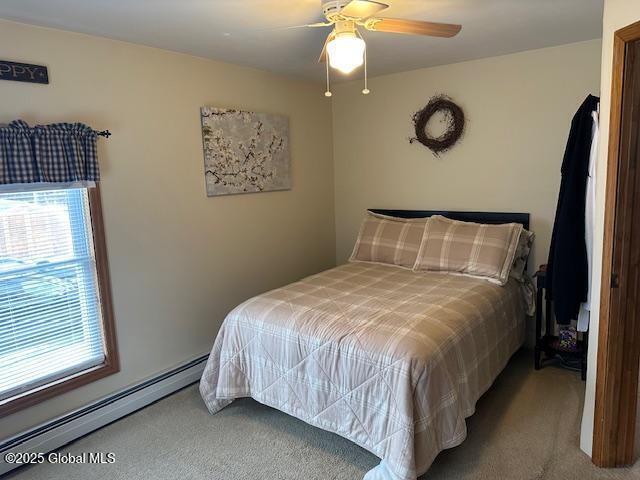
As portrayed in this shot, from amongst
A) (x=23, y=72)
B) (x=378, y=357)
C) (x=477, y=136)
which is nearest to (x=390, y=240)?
(x=477, y=136)

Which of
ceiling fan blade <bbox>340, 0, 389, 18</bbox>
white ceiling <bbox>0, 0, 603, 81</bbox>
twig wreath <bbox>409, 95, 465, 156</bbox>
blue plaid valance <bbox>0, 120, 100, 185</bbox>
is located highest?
white ceiling <bbox>0, 0, 603, 81</bbox>

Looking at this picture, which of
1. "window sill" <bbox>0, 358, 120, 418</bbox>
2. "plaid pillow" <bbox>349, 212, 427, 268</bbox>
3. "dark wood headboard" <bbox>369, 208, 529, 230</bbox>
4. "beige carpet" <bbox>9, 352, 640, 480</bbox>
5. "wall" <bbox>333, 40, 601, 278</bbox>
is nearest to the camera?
"beige carpet" <bbox>9, 352, 640, 480</bbox>

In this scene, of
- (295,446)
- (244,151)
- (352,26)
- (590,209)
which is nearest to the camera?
(352,26)

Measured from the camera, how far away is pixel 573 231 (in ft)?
8.62

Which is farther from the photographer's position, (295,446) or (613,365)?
(295,446)

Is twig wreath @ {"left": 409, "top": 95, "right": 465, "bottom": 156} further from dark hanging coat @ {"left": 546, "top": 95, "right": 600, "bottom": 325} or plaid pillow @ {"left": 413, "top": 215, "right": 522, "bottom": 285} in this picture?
dark hanging coat @ {"left": 546, "top": 95, "right": 600, "bottom": 325}

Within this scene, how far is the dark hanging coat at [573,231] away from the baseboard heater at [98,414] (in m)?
2.45

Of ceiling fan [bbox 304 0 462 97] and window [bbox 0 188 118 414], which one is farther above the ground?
ceiling fan [bbox 304 0 462 97]

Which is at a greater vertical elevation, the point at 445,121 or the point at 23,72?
the point at 23,72

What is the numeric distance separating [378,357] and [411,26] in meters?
1.51

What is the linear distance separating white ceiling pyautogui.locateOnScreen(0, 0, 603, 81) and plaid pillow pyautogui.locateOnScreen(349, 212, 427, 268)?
1276 mm

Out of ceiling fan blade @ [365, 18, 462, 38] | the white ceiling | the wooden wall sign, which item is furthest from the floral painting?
ceiling fan blade @ [365, 18, 462, 38]

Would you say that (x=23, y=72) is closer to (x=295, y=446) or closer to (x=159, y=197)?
(x=159, y=197)

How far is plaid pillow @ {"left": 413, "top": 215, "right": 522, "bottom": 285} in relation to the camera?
302cm
